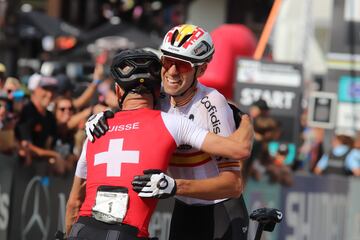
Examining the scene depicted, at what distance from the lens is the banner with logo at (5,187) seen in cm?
1029

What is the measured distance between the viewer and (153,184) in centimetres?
560

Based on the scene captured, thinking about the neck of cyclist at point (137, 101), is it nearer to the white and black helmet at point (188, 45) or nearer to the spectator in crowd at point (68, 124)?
the white and black helmet at point (188, 45)

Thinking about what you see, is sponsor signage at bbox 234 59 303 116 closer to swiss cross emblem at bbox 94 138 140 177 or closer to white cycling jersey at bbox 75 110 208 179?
white cycling jersey at bbox 75 110 208 179

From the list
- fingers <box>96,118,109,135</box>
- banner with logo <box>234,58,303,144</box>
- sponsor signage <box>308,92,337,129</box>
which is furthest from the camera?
sponsor signage <box>308,92,337,129</box>

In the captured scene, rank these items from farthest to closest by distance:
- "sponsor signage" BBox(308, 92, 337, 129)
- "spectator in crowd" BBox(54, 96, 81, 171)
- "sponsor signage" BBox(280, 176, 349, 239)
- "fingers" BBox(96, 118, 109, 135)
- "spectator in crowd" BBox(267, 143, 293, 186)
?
"sponsor signage" BBox(308, 92, 337, 129) → "sponsor signage" BBox(280, 176, 349, 239) → "spectator in crowd" BBox(267, 143, 293, 186) → "spectator in crowd" BBox(54, 96, 81, 171) → "fingers" BBox(96, 118, 109, 135)

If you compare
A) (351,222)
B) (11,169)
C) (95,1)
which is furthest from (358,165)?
(95,1)

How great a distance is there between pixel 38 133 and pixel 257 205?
312 centimetres

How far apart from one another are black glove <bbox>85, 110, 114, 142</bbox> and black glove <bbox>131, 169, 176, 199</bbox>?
427mm

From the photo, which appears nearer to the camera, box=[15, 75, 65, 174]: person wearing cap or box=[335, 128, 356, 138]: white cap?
box=[15, 75, 65, 174]: person wearing cap

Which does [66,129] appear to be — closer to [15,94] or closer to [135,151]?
[15,94]

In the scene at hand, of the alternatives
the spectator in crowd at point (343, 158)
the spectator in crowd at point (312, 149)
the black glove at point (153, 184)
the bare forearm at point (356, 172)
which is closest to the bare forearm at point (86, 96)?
the spectator in crowd at point (343, 158)

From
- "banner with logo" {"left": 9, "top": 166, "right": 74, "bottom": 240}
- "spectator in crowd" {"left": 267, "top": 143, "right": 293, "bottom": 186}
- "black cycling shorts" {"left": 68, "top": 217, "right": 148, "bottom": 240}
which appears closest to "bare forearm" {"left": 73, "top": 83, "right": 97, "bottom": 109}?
"banner with logo" {"left": 9, "top": 166, "right": 74, "bottom": 240}

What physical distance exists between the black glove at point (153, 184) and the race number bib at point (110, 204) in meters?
0.11

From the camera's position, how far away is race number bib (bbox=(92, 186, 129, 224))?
18.9 feet
